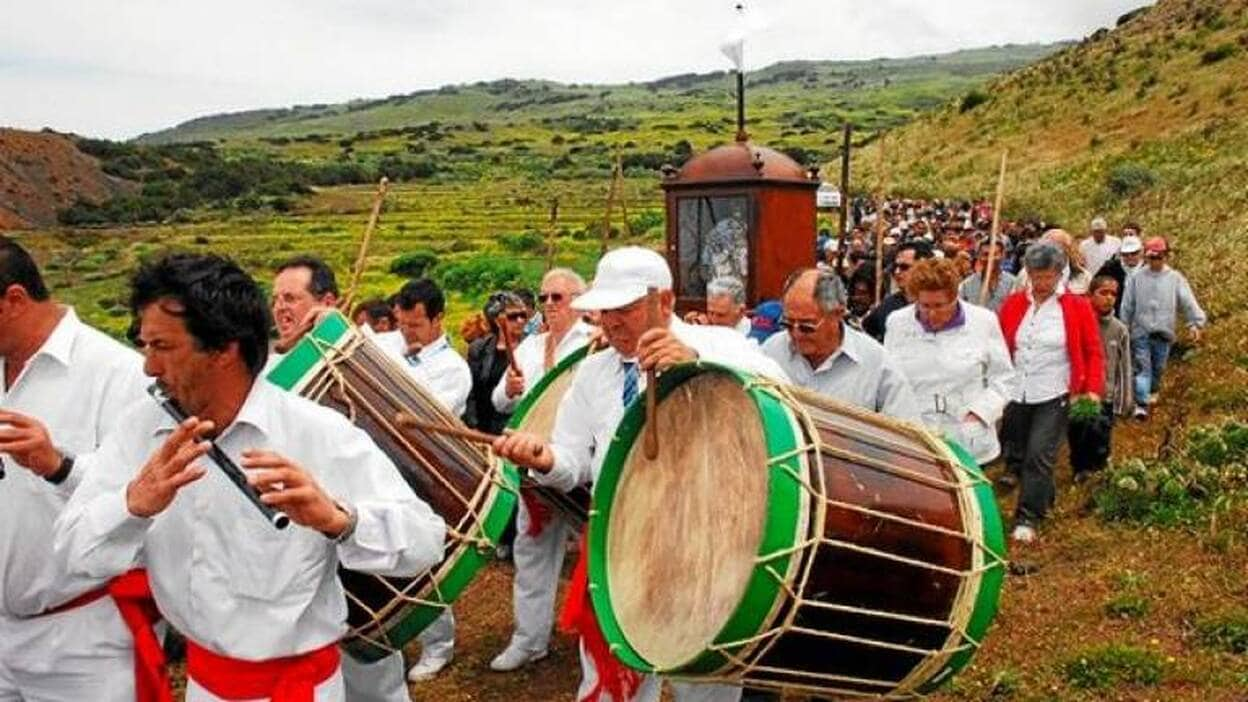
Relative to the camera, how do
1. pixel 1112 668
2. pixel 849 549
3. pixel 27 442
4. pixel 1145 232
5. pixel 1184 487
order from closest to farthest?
1. pixel 27 442
2. pixel 849 549
3. pixel 1112 668
4. pixel 1184 487
5. pixel 1145 232

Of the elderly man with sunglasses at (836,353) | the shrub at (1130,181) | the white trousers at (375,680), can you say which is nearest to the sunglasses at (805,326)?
the elderly man with sunglasses at (836,353)

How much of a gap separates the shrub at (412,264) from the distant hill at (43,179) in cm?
2490

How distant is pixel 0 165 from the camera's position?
55.2m

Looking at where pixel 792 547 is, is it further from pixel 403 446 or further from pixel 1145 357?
pixel 1145 357

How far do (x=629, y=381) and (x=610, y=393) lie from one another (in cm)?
9

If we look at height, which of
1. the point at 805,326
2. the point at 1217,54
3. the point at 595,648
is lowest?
the point at 595,648

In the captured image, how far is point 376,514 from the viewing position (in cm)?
292

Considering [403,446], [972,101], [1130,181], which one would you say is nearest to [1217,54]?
[972,101]

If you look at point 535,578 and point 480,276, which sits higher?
point 535,578

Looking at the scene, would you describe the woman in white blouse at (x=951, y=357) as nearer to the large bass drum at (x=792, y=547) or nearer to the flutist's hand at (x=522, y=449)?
the large bass drum at (x=792, y=547)

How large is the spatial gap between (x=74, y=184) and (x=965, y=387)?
5971cm

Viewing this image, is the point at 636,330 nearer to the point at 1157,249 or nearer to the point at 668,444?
the point at 668,444

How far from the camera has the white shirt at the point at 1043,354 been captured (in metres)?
7.64

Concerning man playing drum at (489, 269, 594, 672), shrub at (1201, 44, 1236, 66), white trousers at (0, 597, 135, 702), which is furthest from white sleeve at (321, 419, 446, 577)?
shrub at (1201, 44, 1236, 66)
